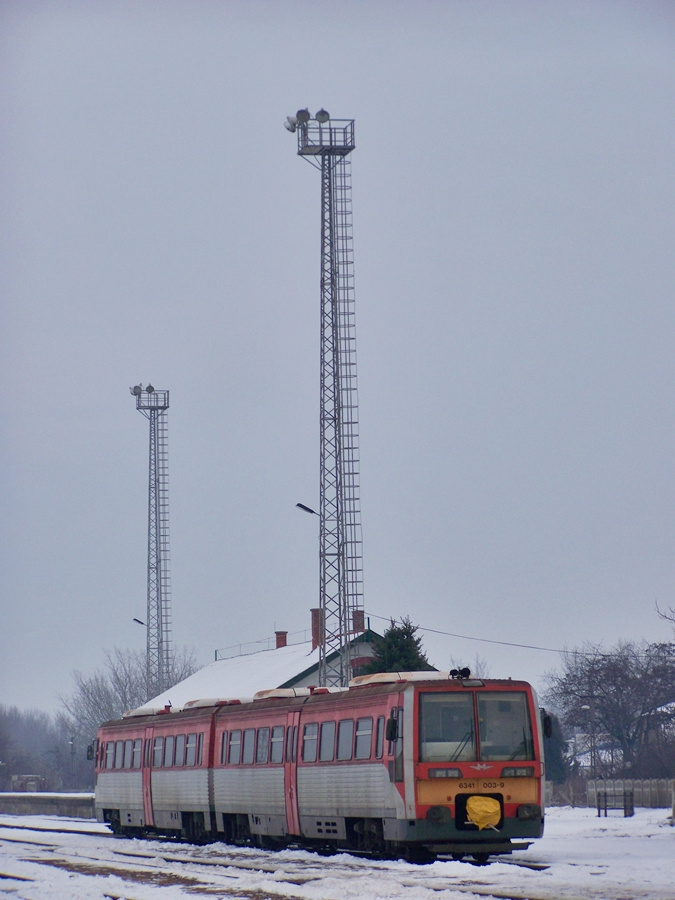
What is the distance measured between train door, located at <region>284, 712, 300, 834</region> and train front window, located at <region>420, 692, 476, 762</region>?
15.3 feet

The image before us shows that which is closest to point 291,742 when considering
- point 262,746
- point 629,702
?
point 262,746

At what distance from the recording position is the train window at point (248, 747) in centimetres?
2772

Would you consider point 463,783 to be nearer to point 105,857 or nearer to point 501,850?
point 501,850

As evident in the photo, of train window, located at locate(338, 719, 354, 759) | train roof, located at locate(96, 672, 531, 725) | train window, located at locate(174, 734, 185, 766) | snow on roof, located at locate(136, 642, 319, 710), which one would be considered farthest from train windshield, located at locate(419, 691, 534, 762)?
snow on roof, located at locate(136, 642, 319, 710)

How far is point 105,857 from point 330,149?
78.3 ft

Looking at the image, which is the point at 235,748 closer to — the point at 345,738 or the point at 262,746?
the point at 262,746

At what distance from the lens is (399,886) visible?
16.7 m

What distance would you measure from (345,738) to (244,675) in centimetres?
3768

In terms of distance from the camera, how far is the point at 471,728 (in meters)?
22.0

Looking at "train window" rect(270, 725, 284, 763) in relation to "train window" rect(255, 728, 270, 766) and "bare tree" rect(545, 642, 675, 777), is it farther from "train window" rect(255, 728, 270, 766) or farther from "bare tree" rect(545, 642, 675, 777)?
"bare tree" rect(545, 642, 675, 777)

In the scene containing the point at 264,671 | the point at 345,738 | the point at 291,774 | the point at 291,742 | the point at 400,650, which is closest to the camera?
the point at 345,738

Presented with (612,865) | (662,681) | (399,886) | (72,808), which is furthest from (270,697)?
(662,681)

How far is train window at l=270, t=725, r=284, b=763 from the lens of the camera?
2647 cm

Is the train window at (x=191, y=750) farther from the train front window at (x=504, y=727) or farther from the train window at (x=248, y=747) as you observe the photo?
the train front window at (x=504, y=727)
